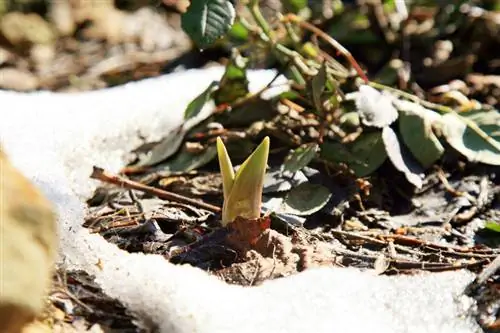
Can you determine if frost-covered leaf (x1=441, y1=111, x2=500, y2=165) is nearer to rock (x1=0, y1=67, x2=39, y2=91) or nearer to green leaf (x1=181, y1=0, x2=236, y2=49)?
green leaf (x1=181, y1=0, x2=236, y2=49)

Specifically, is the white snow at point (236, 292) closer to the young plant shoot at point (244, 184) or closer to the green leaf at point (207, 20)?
the young plant shoot at point (244, 184)

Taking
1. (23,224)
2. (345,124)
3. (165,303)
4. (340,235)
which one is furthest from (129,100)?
(23,224)

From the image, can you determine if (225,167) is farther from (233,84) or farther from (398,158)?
(233,84)

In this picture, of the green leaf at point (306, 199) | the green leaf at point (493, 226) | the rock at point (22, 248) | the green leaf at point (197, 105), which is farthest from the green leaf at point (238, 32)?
the rock at point (22, 248)

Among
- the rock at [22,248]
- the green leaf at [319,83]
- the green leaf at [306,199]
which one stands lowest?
the green leaf at [306,199]

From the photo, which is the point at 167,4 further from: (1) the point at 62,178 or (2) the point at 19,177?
(2) the point at 19,177

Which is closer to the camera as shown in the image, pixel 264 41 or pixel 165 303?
pixel 165 303
